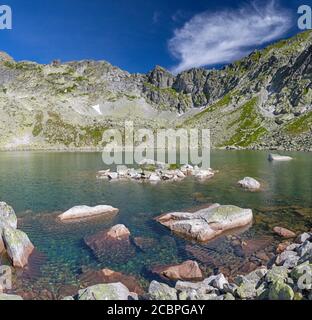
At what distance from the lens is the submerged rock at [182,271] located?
20.9 meters

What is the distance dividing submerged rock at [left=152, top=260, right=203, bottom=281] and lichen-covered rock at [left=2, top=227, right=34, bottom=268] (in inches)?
A: 392

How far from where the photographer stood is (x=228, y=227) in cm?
3028

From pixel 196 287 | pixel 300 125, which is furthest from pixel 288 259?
pixel 300 125

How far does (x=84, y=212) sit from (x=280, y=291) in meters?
24.7

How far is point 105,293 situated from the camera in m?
16.2

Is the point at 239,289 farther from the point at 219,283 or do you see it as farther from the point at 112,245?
the point at 112,245

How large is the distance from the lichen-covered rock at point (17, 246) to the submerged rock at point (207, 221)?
43.1 feet

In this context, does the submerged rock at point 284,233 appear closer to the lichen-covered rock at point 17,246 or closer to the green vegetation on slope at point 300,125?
the lichen-covered rock at point 17,246

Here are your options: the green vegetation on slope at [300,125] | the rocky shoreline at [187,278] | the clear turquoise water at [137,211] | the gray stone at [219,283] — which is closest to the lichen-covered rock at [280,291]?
the rocky shoreline at [187,278]

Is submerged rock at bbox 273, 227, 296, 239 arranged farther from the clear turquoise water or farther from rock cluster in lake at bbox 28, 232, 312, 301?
rock cluster in lake at bbox 28, 232, 312, 301
